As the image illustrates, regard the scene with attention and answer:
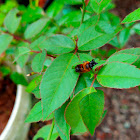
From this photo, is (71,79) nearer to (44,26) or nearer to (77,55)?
(77,55)

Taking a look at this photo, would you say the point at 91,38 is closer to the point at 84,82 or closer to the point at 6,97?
the point at 84,82

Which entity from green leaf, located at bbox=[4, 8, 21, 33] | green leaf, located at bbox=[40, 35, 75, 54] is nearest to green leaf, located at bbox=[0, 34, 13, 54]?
green leaf, located at bbox=[4, 8, 21, 33]

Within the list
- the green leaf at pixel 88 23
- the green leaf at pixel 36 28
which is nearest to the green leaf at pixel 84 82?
the green leaf at pixel 88 23

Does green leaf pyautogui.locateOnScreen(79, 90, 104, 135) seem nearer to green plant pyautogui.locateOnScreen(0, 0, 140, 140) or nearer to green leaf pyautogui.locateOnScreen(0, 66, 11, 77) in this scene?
green plant pyautogui.locateOnScreen(0, 0, 140, 140)

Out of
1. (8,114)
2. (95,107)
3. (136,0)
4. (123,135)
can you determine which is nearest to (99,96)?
(95,107)

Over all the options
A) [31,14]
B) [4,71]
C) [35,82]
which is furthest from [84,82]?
[4,71]

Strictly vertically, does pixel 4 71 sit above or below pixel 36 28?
below
